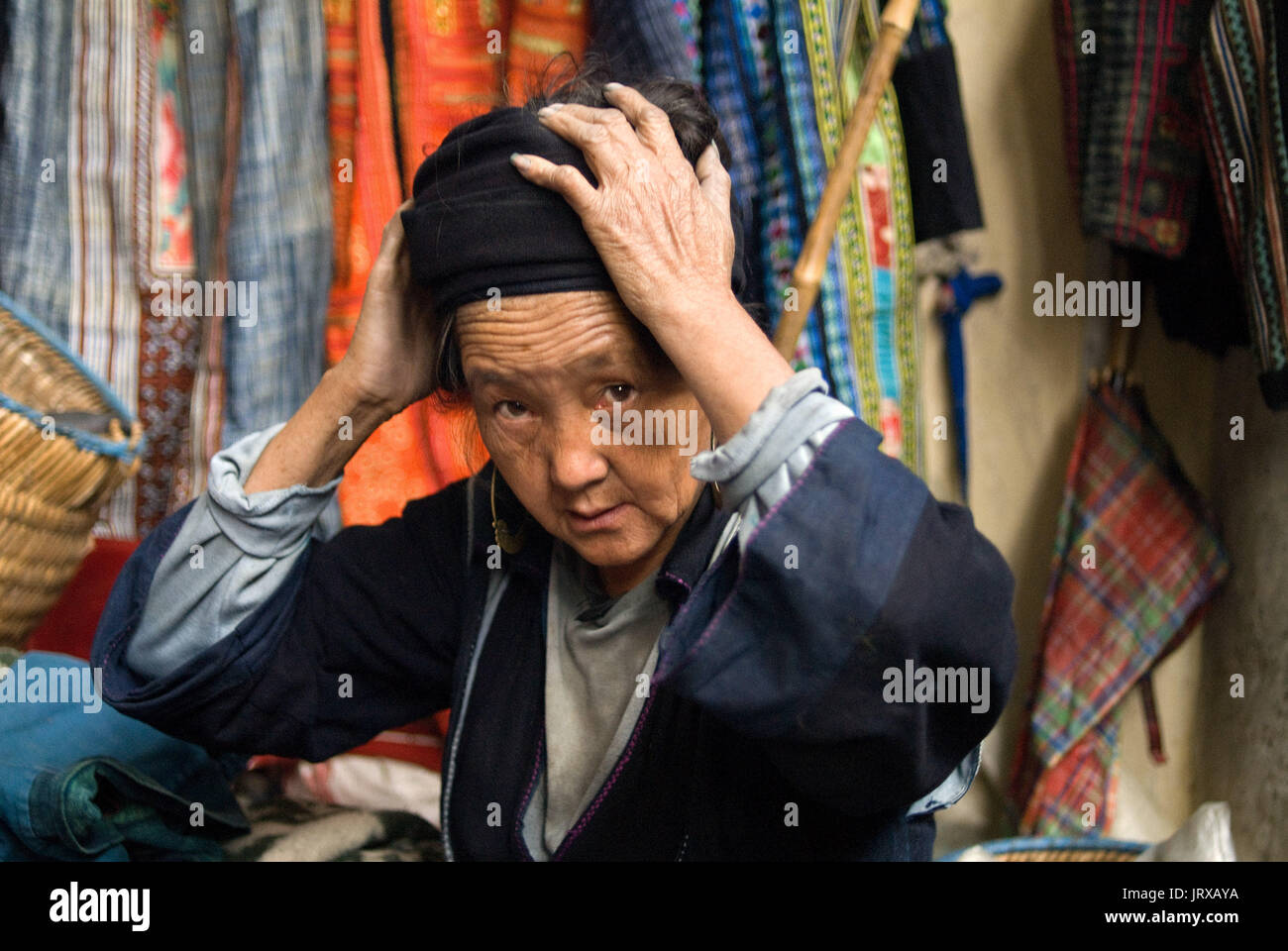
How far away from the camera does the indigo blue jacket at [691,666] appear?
78 cm

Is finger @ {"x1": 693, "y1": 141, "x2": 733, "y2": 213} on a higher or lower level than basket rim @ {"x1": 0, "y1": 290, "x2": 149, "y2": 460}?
higher

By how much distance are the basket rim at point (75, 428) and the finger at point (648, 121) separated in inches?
35.7

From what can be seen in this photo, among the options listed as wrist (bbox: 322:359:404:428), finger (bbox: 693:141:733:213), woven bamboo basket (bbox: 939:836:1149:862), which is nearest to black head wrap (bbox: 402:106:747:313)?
finger (bbox: 693:141:733:213)

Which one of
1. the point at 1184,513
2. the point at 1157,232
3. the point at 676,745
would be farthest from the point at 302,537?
the point at 1184,513

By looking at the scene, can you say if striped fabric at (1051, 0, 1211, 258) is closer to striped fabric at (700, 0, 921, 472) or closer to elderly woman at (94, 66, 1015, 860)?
striped fabric at (700, 0, 921, 472)

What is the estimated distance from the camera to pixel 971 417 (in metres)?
2.25

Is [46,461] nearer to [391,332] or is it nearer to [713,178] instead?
[391,332]

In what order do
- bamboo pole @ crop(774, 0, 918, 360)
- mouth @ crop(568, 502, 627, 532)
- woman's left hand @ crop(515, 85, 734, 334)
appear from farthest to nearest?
bamboo pole @ crop(774, 0, 918, 360) → mouth @ crop(568, 502, 627, 532) → woman's left hand @ crop(515, 85, 734, 334)

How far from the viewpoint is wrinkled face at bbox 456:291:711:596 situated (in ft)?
3.16

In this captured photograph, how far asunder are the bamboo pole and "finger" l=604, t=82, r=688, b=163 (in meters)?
0.60

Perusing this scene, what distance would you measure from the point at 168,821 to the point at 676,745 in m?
0.71

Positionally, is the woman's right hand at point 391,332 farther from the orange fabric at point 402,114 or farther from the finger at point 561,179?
the orange fabric at point 402,114

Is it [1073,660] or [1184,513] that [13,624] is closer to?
[1073,660]

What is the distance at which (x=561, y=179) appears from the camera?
3.09ft
